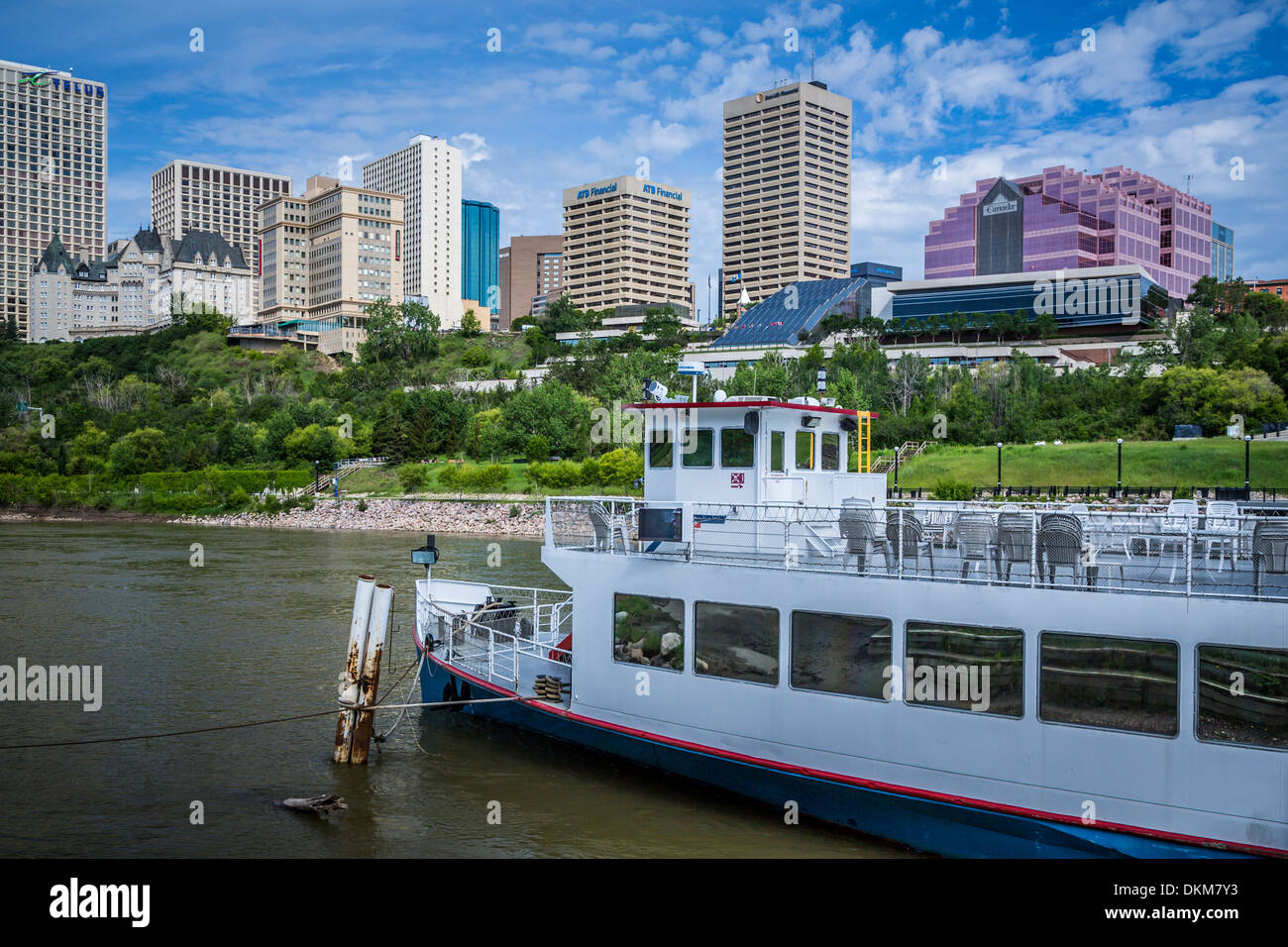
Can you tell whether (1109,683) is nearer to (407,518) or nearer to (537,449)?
(407,518)

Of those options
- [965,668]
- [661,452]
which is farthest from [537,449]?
[965,668]

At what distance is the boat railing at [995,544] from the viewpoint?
10.6 meters

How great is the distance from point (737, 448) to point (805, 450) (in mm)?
1309

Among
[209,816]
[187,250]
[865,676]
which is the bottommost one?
[209,816]

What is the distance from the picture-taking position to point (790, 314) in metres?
126

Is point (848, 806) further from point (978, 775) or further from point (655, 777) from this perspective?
point (655, 777)

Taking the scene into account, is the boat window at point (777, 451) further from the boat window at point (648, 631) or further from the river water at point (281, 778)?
the river water at point (281, 778)

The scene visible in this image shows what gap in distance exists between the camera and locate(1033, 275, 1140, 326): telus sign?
104250mm

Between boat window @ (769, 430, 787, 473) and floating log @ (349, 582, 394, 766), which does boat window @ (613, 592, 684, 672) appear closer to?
boat window @ (769, 430, 787, 473)

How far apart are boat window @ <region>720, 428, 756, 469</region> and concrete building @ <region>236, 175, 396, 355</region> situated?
171 meters

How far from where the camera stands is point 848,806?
40.2 ft
